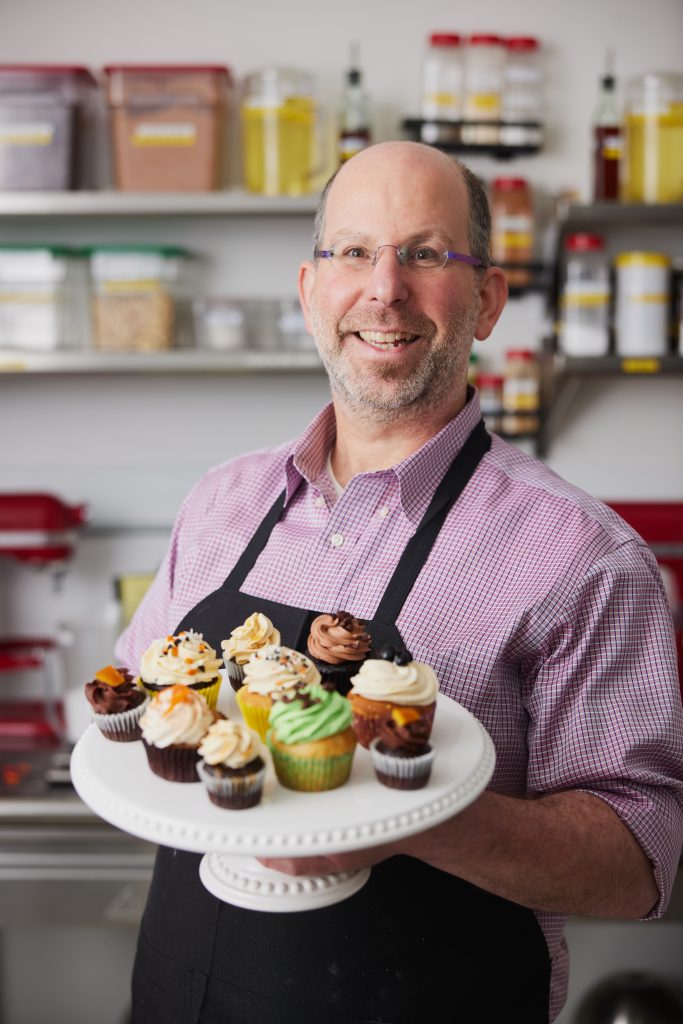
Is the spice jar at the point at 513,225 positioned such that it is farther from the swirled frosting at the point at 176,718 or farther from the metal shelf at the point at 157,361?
the swirled frosting at the point at 176,718

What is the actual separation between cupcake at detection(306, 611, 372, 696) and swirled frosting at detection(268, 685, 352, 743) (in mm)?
80

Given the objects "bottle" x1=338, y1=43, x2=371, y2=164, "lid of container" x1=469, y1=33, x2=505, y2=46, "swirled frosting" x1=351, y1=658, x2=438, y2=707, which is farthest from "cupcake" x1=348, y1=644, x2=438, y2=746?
"lid of container" x1=469, y1=33, x2=505, y2=46

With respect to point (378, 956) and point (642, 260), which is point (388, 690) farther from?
point (642, 260)

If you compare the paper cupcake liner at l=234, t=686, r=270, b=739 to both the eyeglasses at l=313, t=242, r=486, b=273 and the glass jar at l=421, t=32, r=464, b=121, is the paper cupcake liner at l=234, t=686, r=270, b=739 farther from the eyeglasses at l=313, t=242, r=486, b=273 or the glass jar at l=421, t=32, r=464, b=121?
the glass jar at l=421, t=32, r=464, b=121

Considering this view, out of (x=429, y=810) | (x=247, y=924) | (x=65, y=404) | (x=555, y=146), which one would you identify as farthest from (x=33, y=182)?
(x=429, y=810)

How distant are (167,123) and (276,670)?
1.94 m

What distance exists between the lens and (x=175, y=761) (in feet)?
3.21

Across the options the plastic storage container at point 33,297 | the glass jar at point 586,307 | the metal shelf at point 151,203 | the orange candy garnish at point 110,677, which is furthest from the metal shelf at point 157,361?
the orange candy garnish at point 110,677

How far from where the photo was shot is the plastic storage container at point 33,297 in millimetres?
2670

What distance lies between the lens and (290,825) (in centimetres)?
87

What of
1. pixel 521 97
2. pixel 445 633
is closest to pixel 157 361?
pixel 521 97

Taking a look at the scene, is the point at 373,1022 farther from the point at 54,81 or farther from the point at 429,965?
the point at 54,81

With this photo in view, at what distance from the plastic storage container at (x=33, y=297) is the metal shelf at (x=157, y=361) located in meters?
0.05

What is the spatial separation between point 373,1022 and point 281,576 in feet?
1.77
